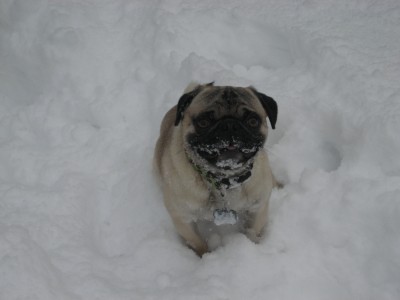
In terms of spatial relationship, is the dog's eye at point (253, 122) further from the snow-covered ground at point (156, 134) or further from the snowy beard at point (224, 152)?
the snow-covered ground at point (156, 134)

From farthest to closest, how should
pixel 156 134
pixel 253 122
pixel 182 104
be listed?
pixel 156 134 < pixel 182 104 < pixel 253 122

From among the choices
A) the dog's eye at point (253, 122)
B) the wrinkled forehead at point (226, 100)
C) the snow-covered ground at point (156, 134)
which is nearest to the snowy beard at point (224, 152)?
the dog's eye at point (253, 122)

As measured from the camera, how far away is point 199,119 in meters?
3.11

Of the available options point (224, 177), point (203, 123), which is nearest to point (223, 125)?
point (203, 123)

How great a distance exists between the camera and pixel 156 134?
4816 millimetres

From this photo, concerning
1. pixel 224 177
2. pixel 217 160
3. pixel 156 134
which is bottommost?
pixel 156 134

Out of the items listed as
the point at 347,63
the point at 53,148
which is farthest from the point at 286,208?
the point at 53,148

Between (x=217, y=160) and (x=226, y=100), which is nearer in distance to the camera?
(x=217, y=160)

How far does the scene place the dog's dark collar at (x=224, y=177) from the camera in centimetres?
321

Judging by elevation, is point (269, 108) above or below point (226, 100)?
below

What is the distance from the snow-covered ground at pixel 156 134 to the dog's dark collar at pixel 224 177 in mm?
719

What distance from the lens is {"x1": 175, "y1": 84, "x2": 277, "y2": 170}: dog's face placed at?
302 cm

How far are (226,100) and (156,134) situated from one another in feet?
5.84

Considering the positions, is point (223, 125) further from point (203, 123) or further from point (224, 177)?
point (224, 177)
